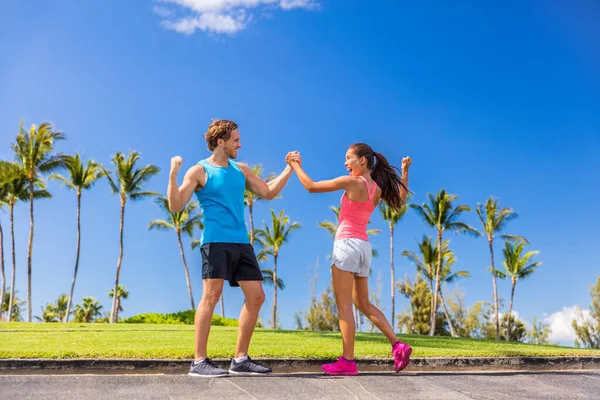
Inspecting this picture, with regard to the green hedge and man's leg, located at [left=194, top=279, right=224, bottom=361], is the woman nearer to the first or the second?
man's leg, located at [left=194, top=279, right=224, bottom=361]

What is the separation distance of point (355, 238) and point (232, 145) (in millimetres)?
1447

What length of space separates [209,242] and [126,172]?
36502 millimetres

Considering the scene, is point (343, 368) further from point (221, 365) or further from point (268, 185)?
point (268, 185)

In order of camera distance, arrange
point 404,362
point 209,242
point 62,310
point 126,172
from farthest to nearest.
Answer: point 62,310 < point 126,172 < point 404,362 < point 209,242

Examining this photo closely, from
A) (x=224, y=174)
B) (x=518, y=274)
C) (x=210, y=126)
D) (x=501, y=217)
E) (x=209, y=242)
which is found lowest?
(x=209, y=242)

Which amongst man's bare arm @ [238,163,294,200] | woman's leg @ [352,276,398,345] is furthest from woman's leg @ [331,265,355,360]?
man's bare arm @ [238,163,294,200]

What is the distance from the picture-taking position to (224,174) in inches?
211

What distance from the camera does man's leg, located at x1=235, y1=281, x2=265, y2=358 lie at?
5.20 m

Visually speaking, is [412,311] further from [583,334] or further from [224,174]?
[224,174]

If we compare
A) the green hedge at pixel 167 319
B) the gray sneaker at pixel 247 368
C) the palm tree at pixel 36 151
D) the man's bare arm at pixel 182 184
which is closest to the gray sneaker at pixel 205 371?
the gray sneaker at pixel 247 368

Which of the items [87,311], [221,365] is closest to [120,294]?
[87,311]

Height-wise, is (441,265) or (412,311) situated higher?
(441,265)

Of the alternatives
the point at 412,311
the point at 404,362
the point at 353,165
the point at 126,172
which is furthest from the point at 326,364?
the point at 412,311

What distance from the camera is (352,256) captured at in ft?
17.6
